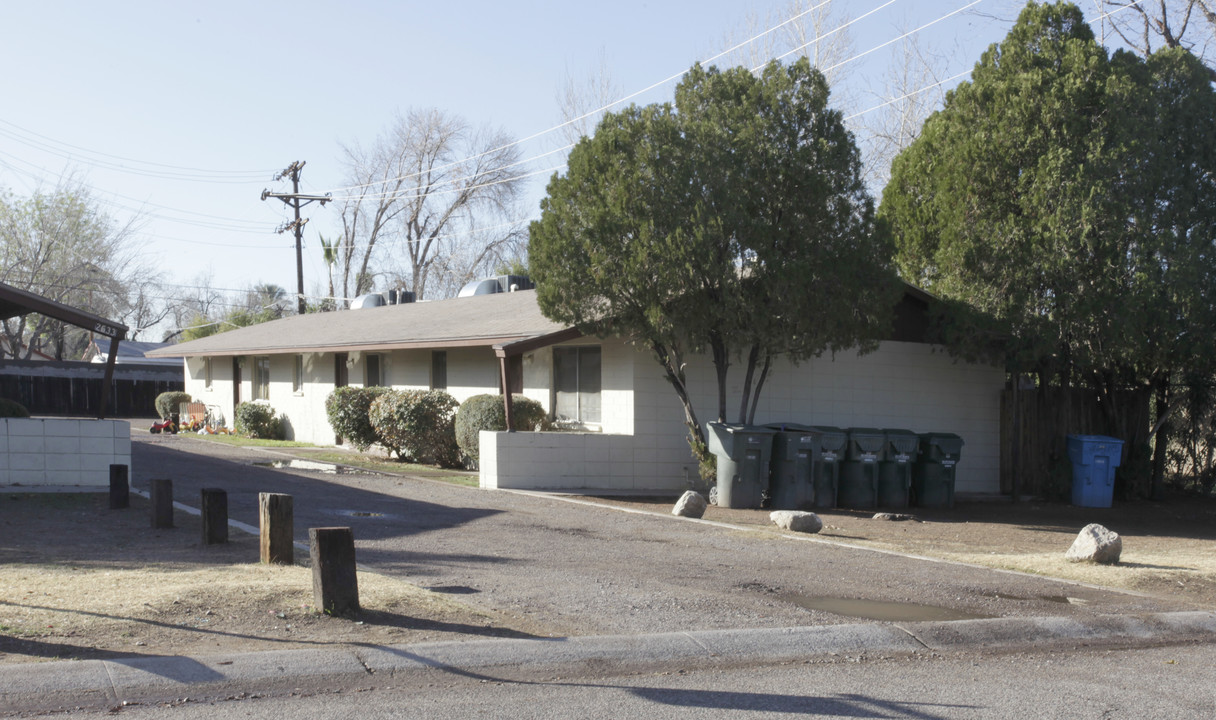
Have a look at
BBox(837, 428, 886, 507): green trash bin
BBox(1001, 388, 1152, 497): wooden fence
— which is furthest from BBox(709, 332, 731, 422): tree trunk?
BBox(1001, 388, 1152, 497): wooden fence

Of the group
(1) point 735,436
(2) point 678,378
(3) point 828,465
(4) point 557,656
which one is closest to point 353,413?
(2) point 678,378

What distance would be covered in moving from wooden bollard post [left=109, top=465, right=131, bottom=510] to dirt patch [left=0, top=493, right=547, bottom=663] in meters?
2.70

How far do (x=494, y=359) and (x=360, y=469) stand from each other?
309cm

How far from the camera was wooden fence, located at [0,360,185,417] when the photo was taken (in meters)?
36.5

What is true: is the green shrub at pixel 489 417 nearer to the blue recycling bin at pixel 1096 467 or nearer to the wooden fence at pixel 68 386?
the blue recycling bin at pixel 1096 467

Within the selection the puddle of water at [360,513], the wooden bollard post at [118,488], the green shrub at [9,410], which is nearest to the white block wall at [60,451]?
the wooden bollard post at [118,488]

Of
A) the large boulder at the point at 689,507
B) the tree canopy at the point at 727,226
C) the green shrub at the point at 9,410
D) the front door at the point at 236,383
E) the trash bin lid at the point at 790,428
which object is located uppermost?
the tree canopy at the point at 727,226

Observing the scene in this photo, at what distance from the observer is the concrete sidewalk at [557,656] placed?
5230 mm

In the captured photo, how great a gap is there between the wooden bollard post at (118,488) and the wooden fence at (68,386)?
26.0 meters

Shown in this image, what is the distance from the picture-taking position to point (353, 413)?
2086cm

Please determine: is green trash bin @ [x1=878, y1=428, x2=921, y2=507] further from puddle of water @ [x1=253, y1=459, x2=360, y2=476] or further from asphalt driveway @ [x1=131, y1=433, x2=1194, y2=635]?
puddle of water @ [x1=253, y1=459, x2=360, y2=476]

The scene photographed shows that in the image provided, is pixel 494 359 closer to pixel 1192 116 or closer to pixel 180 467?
pixel 180 467

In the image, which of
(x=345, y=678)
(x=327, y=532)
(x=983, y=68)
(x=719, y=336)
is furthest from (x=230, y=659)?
(x=983, y=68)

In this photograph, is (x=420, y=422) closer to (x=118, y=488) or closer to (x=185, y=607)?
(x=118, y=488)
